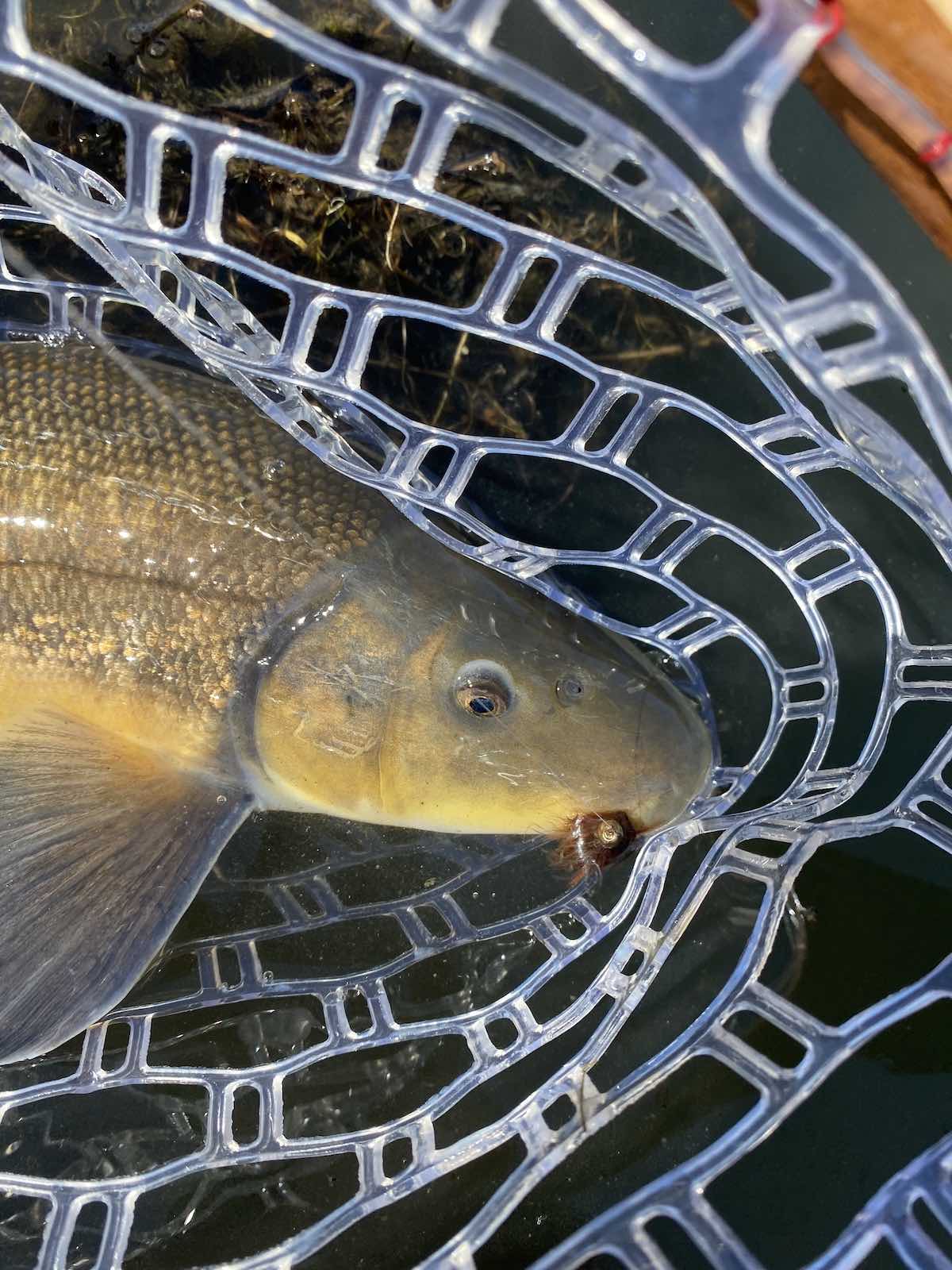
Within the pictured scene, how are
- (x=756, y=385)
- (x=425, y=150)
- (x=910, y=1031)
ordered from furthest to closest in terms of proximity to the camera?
(x=756, y=385)
(x=910, y=1031)
(x=425, y=150)

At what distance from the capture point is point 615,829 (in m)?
2.48

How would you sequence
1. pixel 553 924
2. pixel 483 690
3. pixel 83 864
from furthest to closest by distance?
pixel 553 924 < pixel 83 864 < pixel 483 690

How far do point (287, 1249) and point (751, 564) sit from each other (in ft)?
7.32

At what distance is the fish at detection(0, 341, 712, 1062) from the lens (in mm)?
2408

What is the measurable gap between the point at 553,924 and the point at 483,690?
2.90ft

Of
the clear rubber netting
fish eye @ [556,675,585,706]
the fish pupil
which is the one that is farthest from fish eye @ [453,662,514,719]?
the clear rubber netting

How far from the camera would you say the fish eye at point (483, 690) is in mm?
2373

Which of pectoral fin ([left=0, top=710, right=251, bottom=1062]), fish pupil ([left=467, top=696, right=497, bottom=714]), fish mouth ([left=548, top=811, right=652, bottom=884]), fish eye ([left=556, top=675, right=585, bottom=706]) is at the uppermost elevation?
fish eye ([left=556, top=675, right=585, bottom=706])

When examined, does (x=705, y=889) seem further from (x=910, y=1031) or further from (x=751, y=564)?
(x=751, y=564)

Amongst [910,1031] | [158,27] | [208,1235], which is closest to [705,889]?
[910,1031]

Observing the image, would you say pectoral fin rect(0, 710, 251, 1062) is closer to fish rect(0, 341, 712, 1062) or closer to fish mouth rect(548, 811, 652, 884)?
fish rect(0, 341, 712, 1062)

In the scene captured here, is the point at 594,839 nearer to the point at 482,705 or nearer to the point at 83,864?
the point at 482,705

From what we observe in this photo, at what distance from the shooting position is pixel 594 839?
253cm

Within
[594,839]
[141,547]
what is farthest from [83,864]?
[594,839]
